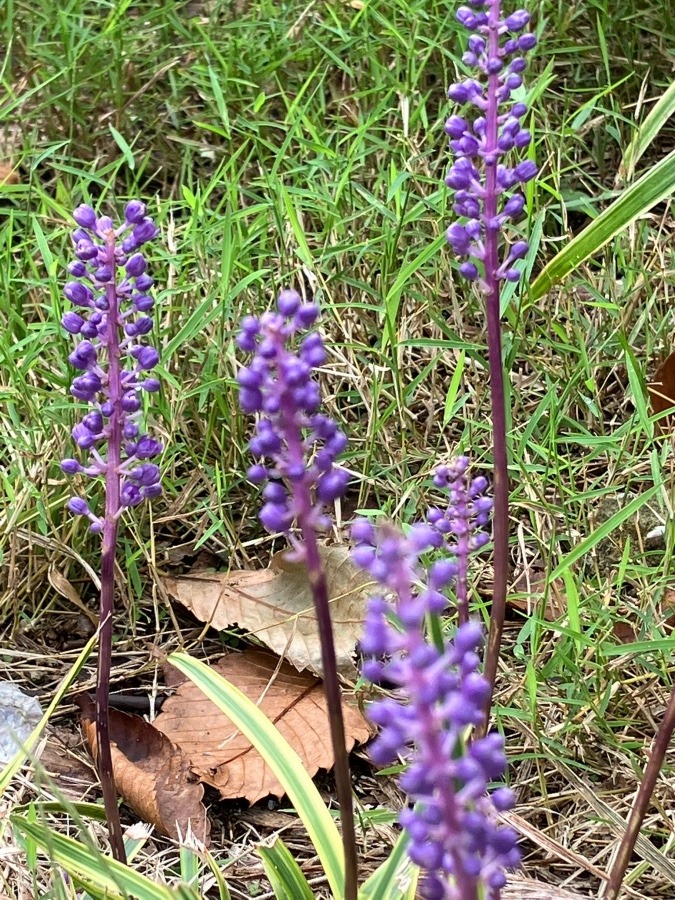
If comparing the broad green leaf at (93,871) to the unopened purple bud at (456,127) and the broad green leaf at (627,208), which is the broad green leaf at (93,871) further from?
the broad green leaf at (627,208)

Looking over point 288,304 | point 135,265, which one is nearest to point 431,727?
point 288,304

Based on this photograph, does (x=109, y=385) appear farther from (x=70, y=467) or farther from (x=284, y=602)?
(x=284, y=602)

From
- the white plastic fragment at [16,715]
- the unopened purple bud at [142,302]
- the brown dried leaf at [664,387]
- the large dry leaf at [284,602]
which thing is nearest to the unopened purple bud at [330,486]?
the unopened purple bud at [142,302]

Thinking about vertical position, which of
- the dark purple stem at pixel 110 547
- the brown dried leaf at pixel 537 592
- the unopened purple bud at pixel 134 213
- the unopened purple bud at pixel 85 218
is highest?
the unopened purple bud at pixel 134 213

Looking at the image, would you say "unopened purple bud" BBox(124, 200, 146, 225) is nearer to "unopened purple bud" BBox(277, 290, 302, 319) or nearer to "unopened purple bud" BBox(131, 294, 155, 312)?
"unopened purple bud" BBox(131, 294, 155, 312)

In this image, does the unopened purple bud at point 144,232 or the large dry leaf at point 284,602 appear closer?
the unopened purple bud at point 144,232
